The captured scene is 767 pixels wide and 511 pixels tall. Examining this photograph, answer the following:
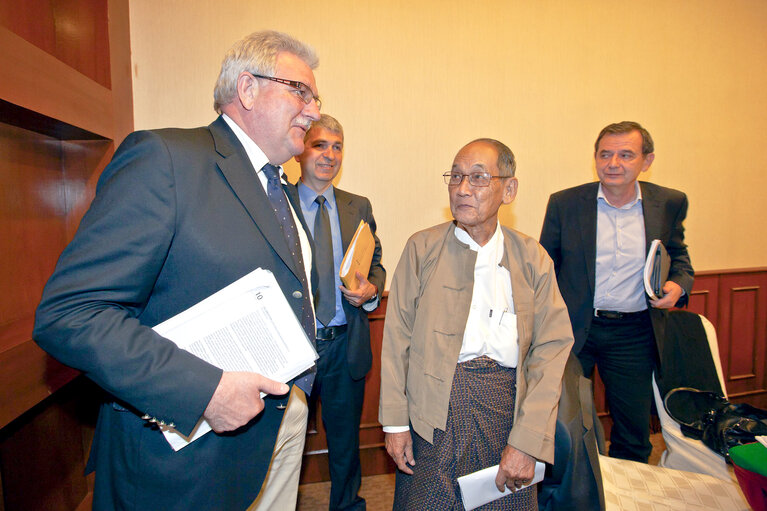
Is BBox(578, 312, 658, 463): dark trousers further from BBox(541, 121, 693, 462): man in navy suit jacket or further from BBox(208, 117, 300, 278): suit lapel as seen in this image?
BBox(208, 117, 300, 278): suit lapel

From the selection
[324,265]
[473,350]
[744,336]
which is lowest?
[744,336]

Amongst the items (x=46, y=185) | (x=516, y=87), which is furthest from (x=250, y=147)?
(x=516, y=87)

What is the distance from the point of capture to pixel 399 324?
1606mm

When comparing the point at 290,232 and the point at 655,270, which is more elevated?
the point at 290,232

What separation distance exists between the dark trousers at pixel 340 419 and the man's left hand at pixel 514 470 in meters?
1.07

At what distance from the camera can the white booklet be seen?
1.32 m

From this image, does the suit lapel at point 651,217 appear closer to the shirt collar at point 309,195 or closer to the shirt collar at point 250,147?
the shirt collar at point 309,195

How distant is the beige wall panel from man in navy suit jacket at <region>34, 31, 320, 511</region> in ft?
5.25

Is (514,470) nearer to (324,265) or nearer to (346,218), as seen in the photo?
(324,265)

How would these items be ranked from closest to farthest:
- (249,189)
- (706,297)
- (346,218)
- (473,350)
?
(249,189), (473,350), (346,218), (706,297)

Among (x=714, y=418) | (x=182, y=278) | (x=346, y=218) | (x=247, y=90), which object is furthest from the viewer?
(x=346, y=218)

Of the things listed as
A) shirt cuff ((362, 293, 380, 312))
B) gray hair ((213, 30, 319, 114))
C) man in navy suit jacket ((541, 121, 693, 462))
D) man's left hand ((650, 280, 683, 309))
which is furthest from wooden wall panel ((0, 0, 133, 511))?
man's left hand ((650, 280, 683, 309))

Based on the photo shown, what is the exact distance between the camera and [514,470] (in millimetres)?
1357

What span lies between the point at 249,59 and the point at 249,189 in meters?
0.42
